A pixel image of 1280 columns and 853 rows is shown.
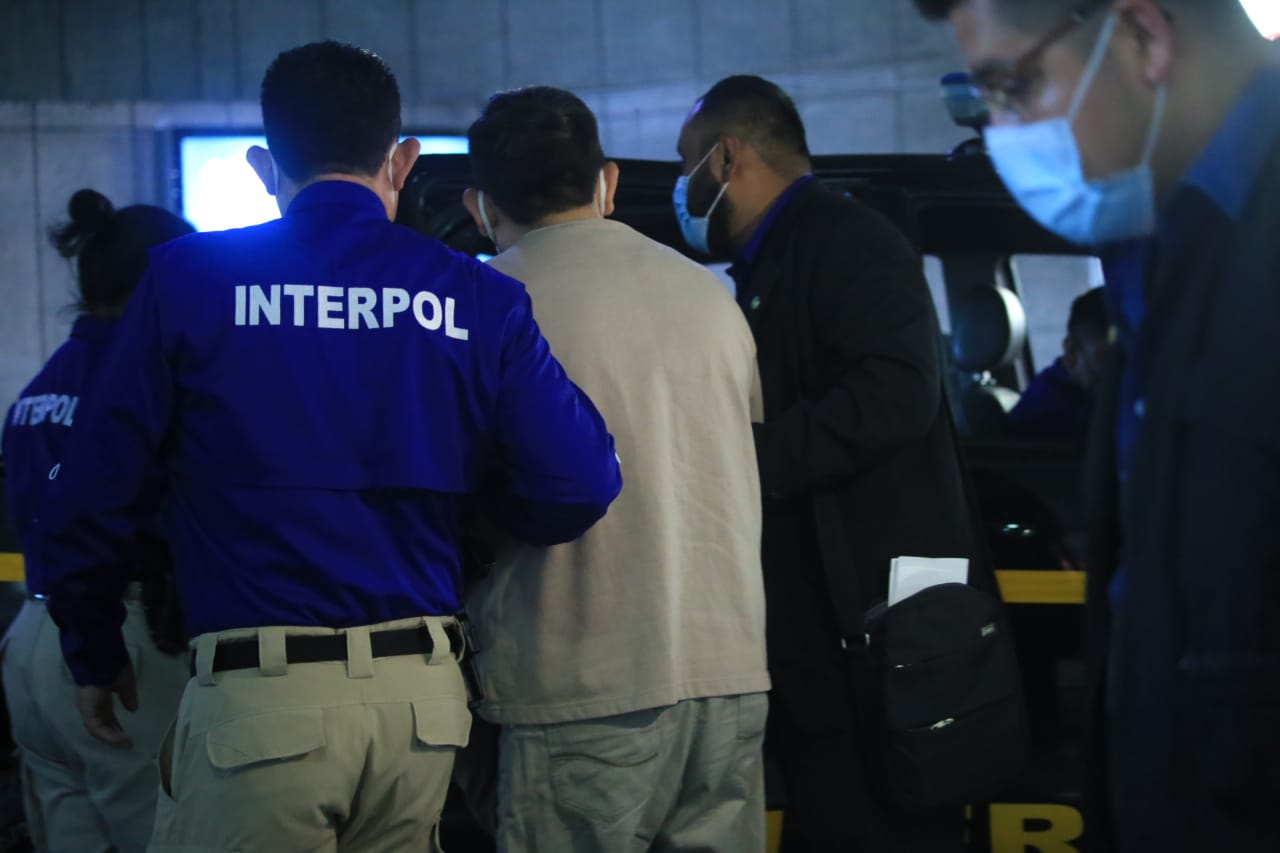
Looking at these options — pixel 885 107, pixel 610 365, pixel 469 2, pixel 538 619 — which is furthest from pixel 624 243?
pixel 469 2

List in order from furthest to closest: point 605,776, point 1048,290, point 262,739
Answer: point 1048,290 < point 605,776 < point 262,739

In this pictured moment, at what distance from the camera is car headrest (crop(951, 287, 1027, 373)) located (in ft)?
10.8

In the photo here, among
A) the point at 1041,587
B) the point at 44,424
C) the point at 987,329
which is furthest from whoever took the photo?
the point at 987,329

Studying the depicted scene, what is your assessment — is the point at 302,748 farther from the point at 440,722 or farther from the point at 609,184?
the point at 609,184

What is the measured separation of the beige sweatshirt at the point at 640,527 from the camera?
1855 mm

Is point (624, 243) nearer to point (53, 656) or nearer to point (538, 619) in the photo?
point (538, 619)

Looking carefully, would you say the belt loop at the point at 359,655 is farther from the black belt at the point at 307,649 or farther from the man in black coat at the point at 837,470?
the man in black coat at the point at 837,470

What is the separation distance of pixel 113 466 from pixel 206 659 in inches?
10.1

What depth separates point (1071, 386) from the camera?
297 centimetres

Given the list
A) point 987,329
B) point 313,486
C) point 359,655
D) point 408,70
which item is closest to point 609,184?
point 313,486

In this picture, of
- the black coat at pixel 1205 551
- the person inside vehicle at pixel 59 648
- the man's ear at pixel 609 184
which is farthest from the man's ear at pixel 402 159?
the black coat at pixel 1205 551

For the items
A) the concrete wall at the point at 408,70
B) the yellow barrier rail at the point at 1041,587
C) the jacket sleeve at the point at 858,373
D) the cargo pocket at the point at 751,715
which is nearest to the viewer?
the cargo pocket at the point at 751,715

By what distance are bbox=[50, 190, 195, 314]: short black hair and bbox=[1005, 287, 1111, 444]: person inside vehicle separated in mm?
1731

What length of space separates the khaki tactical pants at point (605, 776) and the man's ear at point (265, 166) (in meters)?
0.79
